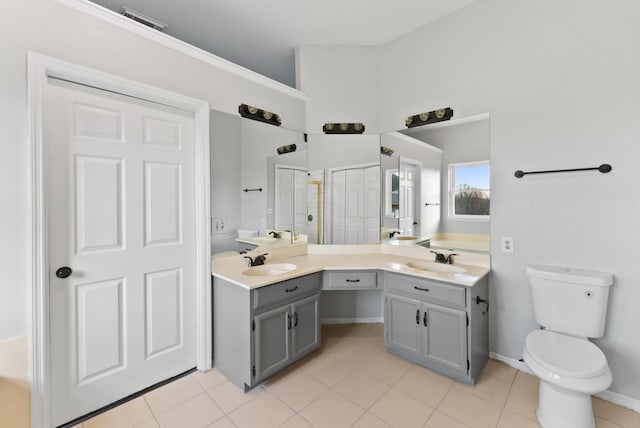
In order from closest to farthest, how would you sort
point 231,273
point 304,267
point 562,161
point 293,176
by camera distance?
point 562,161 < point 231,273 < point 304,267 < point 293,176

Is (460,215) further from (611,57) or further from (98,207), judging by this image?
(98,207)

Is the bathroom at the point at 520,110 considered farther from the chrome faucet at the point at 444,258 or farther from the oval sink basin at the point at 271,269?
the oval sink basin at the point at 271,269

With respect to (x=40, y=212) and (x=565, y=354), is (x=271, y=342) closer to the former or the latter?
(x=40, y=212)

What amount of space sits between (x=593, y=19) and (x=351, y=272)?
7.70ft

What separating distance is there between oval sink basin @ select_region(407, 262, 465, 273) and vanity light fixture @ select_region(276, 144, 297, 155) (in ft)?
5.01

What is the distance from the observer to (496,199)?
7.13 ft

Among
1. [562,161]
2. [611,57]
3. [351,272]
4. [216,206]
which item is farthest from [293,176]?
[611,57]

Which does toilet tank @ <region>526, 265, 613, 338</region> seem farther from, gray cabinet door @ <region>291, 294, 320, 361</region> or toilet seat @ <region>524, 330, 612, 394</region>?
gray cabinet door @ <region>291, 294, 320, 361</region>

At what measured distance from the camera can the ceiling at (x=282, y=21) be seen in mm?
2172

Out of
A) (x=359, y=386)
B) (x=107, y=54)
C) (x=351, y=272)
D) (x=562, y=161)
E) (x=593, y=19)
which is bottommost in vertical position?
(x=359, y=386)

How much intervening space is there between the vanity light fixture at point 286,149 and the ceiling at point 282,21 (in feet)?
3.29

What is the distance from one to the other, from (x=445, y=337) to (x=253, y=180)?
6.37 ft

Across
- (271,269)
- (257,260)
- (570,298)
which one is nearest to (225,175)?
(257,260)

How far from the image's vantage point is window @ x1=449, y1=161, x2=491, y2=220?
2.22m
